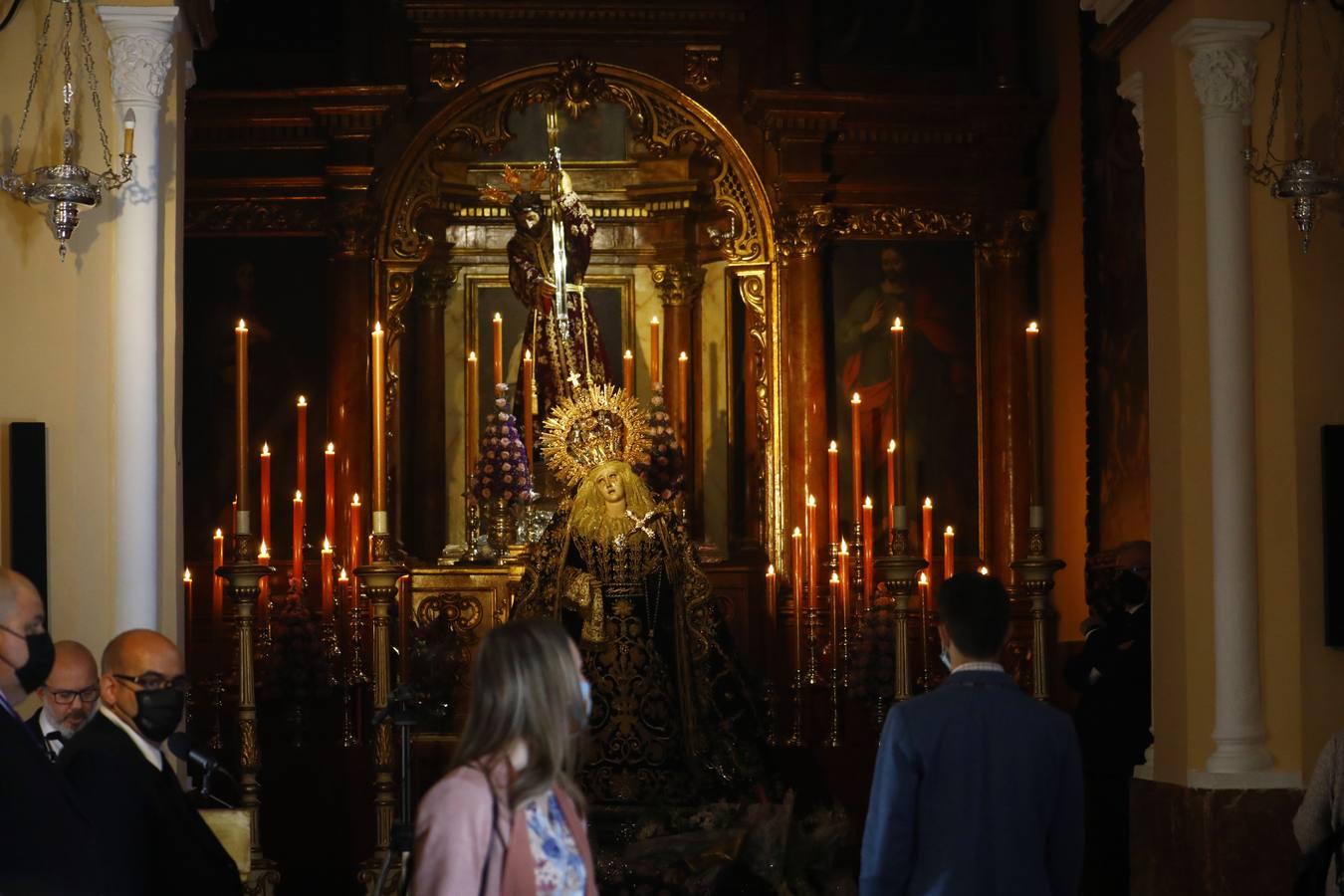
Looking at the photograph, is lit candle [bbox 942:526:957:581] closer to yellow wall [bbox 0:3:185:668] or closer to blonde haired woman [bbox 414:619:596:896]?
yellow wall [bbox 0:3:185:668]

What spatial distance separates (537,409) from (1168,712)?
5.49 meters

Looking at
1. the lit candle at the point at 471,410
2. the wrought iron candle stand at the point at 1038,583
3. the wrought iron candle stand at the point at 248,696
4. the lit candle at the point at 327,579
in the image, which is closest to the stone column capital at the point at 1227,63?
the wrought iron candle stand at the point at 1038,583

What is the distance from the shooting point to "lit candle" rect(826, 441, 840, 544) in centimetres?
1142

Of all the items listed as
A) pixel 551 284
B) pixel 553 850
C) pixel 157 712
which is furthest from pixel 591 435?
pixel 553 850

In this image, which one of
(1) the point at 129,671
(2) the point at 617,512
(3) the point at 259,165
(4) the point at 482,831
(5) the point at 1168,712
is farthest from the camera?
(3) the point at 259,165

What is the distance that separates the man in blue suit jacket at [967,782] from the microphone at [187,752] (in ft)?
5.79

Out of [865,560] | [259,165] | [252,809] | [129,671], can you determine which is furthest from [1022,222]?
[129,671]

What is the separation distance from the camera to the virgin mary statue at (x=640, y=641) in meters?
10.1

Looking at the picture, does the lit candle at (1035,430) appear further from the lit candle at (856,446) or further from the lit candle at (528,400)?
the lit candle at (528,400)

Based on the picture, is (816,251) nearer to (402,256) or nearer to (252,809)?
(402,256)

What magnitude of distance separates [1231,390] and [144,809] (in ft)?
15.7

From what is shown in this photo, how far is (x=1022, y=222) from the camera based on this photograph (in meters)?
12.7

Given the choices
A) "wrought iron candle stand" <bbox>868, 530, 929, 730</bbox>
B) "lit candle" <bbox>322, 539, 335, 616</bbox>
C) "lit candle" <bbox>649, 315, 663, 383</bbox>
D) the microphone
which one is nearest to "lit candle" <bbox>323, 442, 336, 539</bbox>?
"lit candle" <bbox>322, 539, 335, 616</bbox>

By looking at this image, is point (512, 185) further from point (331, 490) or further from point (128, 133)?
point (128, 133)
